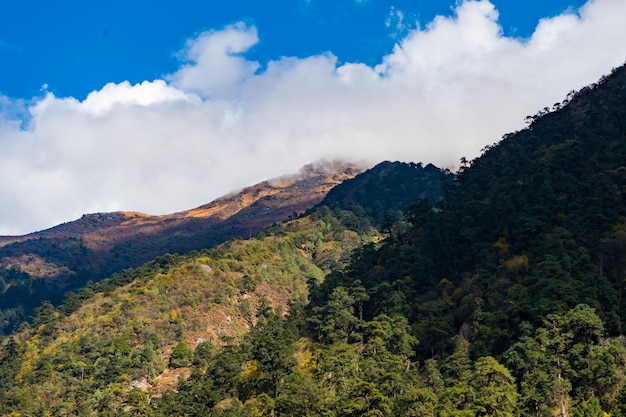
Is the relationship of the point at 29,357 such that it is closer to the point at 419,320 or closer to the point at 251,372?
the point at 251,372

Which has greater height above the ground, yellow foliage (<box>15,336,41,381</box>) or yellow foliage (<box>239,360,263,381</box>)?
yellow foliage (<box>15,336,41,381</box>)

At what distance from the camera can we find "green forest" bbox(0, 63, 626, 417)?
52.2 m

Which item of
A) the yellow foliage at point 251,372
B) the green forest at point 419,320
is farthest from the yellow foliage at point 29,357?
the yellow foliage at point 251,372

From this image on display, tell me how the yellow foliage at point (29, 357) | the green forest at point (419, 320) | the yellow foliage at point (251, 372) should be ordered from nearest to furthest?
1. the green forest at point (419, 320)
2. the yellow foliage at point (251, 372)
3. the yellow foliage at point (29, 357)

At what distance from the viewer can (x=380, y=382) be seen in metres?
56.4

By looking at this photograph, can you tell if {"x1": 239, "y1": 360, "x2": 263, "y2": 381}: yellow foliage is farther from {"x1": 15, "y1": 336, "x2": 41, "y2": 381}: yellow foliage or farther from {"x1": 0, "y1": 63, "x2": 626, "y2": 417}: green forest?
{"x1": 15, "y1": 336, "x2": 41, "y2": 381}: yellow foliage

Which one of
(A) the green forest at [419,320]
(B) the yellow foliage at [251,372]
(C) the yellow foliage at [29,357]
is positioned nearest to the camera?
(A) the green forest at [419,320]

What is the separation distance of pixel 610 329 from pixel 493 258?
2435 centimetres

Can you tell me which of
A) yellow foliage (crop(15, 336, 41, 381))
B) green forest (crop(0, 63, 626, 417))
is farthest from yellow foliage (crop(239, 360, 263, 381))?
yellow foliage (crop(15, 336, 41, 381))

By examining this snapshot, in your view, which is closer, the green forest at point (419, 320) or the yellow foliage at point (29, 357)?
the green forest at point (419, 320)

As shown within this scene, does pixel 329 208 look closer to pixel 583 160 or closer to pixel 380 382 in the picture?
pixel 583 160

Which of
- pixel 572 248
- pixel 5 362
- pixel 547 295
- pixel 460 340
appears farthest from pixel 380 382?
pixel 5 362

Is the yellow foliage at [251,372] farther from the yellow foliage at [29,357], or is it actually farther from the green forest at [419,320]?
the yellow foliage at [29,357]

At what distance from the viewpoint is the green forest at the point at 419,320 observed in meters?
52.2
